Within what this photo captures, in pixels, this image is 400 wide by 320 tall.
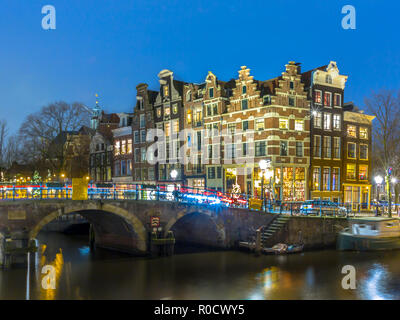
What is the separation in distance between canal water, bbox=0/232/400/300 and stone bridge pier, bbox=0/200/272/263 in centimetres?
143

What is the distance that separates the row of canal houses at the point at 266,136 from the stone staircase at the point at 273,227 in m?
7.64

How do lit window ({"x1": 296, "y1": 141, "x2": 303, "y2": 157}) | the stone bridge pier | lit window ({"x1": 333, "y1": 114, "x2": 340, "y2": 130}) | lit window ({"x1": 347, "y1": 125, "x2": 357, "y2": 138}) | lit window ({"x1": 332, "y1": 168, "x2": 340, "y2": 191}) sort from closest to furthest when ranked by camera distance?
1. the stone bridge pier
2. lit window ({"x1": 296, "y1": 141, "x2": 303, "y2": 157})
3. lit window ({"x1": 332, "y1": 168, "x2": 340, "y2": 191})
4. lit window ({"x1": 333, "y1": 114, "x2": 340, "y2": 130})
5. lit window ({"x1": 347, "y1": 125, "x2": 357, "y2": 138})

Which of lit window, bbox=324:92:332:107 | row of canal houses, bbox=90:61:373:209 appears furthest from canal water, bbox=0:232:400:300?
lit window, bbox=324:92:332:107

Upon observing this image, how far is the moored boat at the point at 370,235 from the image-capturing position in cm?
3186

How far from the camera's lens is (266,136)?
4434cm

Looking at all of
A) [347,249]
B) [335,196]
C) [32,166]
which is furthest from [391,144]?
[32,166]

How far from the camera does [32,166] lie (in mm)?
64562

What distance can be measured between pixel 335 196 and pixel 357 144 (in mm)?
7098

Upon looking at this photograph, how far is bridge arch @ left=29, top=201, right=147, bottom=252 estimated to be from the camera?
1044 inches

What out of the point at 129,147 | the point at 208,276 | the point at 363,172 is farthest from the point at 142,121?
the point at 208,276

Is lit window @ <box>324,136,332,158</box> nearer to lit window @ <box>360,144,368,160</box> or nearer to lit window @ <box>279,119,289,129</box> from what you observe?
lit window @ <box>279,119,289,129</box>

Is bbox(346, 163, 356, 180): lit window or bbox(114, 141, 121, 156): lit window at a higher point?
bbox(114, 141, 121, 156): lit window

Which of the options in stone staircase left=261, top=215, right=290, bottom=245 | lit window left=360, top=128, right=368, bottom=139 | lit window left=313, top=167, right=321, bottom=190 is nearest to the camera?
stone staircase left=261, top=215, right=290, bottom=245

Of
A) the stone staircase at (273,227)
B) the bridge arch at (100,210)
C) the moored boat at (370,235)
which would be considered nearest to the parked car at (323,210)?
the moored boat at (370,235)
